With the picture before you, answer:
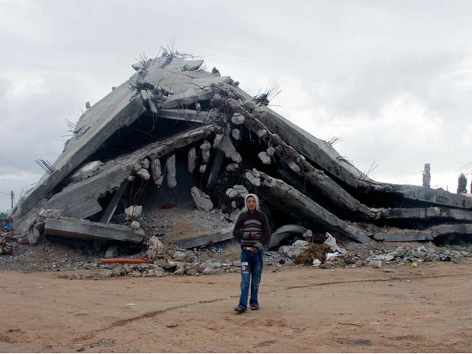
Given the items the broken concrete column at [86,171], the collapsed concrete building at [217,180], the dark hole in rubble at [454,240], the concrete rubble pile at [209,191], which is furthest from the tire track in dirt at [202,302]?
the broken concrete column at [86,171]

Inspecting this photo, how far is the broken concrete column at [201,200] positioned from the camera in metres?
13.0

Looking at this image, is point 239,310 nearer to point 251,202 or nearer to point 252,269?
point 252,269

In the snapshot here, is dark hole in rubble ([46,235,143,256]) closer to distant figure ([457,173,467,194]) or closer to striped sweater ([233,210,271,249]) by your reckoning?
striped sweater ([233,210,271,249])

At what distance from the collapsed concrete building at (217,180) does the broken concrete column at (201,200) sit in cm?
2

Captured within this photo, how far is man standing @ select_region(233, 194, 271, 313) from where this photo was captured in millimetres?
6441

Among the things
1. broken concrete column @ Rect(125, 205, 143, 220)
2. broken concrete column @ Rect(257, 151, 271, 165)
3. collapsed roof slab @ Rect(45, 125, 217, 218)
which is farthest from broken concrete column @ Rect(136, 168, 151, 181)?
broken concrete column @ Rect(257, 151, 271, 165)

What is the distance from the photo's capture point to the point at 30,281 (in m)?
9.02

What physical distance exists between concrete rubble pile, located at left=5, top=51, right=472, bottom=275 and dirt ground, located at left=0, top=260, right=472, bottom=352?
2.34 meters

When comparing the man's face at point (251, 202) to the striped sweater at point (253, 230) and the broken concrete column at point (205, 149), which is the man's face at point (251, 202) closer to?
the striped sweater at point (253, 230)

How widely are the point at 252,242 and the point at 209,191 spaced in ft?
23.1

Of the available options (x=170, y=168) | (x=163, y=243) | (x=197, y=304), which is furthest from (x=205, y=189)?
(x=197, y=304)

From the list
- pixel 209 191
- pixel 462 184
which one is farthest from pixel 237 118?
pixel 462 184

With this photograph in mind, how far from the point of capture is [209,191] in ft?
44.2

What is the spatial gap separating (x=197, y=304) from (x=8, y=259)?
5.87 meters
